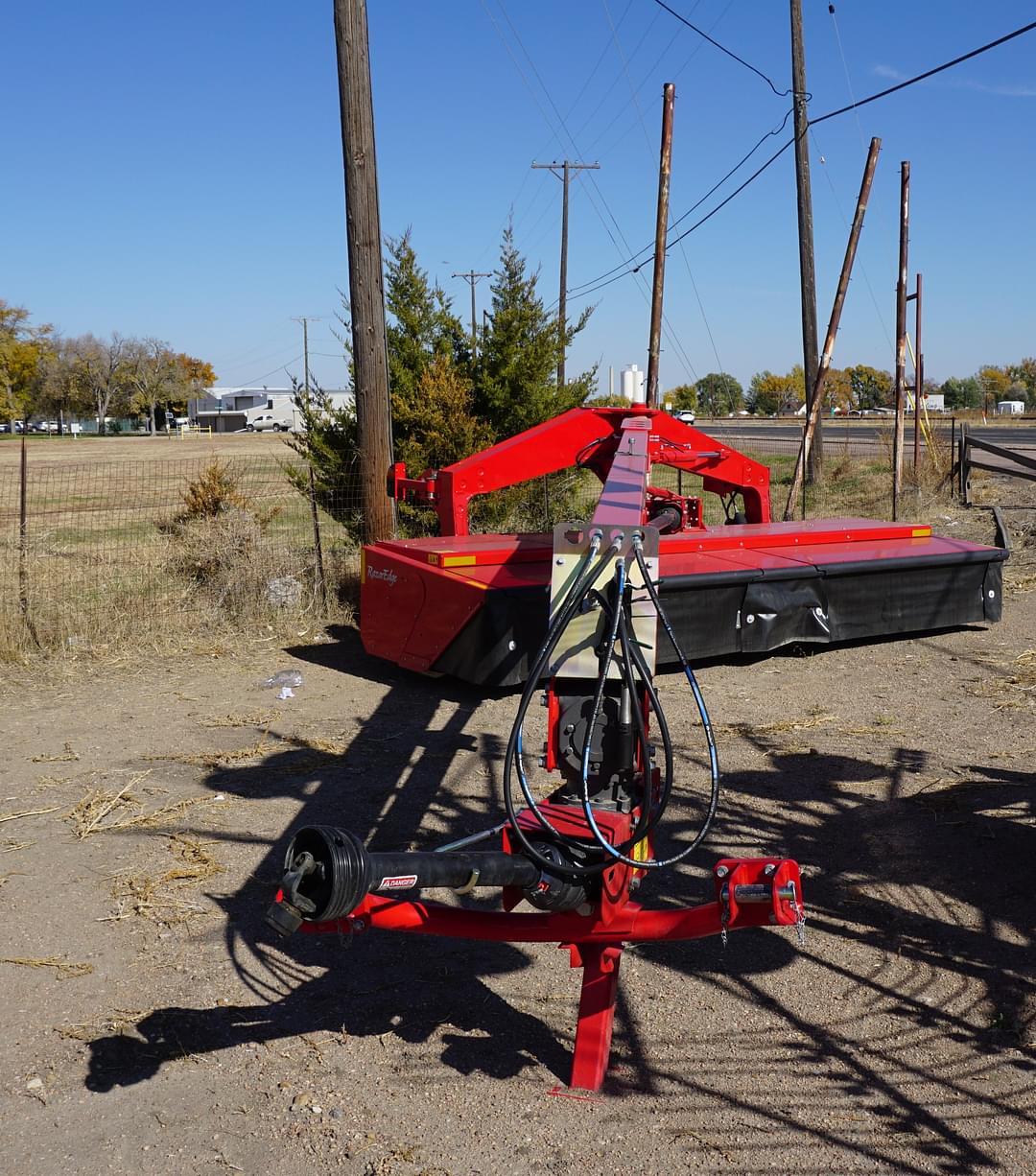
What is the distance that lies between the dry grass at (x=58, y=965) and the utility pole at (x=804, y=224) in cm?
1668

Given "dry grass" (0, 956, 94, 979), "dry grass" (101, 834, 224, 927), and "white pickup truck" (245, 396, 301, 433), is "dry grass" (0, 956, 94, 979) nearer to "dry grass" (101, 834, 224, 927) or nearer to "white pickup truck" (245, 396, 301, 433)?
Result: "dry grass" (101, 834, 224, 927)

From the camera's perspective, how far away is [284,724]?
24.4 feet

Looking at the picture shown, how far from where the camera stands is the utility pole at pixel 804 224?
1923 cm

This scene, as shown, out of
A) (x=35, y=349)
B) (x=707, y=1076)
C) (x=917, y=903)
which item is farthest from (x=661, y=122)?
(x=35, y=349)

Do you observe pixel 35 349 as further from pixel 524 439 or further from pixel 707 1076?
pixel 707 1076

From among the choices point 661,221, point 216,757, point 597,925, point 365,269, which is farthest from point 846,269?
point 597,925

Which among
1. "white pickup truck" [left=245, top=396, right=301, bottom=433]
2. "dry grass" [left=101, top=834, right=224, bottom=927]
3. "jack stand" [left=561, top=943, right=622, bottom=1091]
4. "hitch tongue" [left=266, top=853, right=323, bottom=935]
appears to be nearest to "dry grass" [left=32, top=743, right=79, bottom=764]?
"dry grass" [left=101, top=834, right=224, bottom=927]

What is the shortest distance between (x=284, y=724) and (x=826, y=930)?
12.9 feet

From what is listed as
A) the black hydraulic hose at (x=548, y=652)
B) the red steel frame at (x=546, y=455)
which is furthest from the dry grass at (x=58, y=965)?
the red steel frame at (x=546, y=455)

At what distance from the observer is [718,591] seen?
27.8 feet

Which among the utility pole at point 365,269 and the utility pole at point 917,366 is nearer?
the utility pole at point 365,269

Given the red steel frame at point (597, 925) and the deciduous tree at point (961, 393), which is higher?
the deciduous tree at point (961, 393)

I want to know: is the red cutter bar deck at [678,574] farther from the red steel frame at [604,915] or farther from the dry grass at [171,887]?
the red steel frame at [604,915]

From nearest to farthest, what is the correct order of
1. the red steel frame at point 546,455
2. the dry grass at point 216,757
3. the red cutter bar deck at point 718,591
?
1. the dry grass at point 216,757
2. the red cutter bar deck at point 718,591
3. the red steel frame at point 546,455
